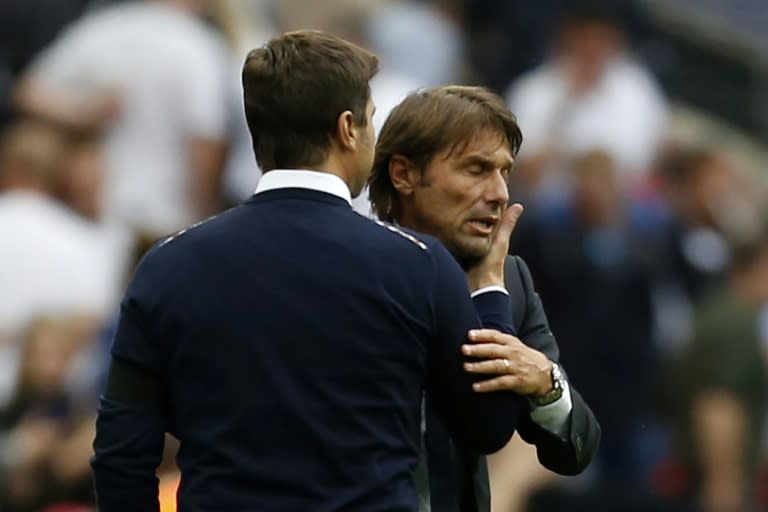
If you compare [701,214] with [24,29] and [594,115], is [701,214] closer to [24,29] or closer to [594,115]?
[594,115]

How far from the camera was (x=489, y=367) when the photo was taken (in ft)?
11.6

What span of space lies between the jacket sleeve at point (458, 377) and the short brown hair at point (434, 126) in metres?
0.32

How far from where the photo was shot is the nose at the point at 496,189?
3824mm

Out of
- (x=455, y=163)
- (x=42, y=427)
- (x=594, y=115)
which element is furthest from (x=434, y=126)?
(x=594, y=115)

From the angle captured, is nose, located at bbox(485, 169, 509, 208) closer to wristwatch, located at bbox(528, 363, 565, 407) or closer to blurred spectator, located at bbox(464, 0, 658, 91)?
wristwatch, located at bbox(528, 363, 565, 407)

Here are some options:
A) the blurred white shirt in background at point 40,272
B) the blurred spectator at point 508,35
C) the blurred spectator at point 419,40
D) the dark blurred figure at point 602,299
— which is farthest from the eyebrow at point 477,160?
the blurred spectator at point 508,35

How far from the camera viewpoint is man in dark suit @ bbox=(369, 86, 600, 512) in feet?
12.3

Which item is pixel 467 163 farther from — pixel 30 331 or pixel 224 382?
pixel 30 331

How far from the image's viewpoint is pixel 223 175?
8688mm

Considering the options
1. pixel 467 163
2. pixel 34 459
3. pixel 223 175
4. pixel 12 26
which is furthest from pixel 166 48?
pixel 467 163

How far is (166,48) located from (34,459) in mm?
1962

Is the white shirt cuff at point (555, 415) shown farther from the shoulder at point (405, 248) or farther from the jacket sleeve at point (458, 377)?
the shoulder at point (405, 248)

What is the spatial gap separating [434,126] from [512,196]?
5659mm

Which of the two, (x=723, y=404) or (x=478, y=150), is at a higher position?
(x=478, y=150)
